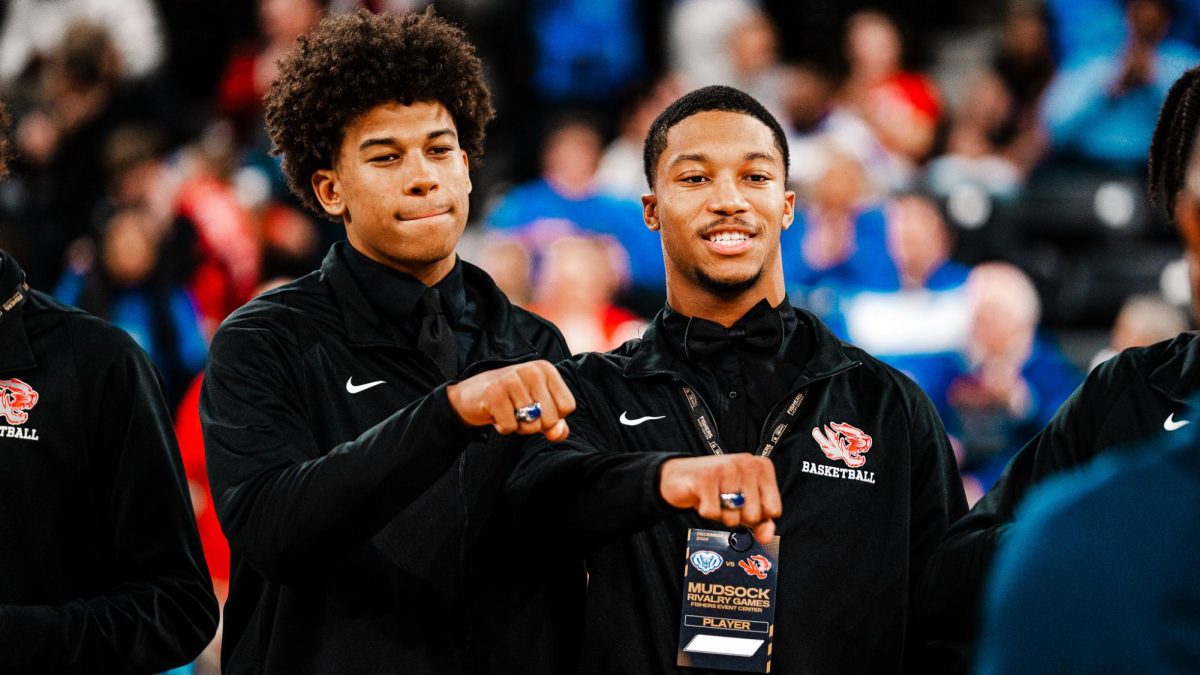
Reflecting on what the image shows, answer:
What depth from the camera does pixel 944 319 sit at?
7914mm

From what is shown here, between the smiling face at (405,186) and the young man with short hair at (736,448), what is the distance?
39 centimetres

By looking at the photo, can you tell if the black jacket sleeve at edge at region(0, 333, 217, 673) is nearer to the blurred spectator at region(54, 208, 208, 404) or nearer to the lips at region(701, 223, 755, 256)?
the lips at region(701, 223, 755, 256)

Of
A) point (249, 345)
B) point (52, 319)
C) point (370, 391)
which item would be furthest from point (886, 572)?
point (52, 319)

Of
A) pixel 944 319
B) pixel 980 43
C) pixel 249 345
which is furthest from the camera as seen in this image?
pixel 980 43

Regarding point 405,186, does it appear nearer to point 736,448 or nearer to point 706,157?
point 706,157

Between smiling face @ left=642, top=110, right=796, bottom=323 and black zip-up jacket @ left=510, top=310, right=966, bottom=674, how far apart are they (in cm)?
16

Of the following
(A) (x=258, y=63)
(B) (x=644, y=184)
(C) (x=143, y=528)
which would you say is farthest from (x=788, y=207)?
(A) (x=258, y=63)

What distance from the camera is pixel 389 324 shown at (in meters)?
3.12

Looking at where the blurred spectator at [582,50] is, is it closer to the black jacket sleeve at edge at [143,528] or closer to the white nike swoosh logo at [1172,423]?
the black jacket sleeve at edge at [143,528]

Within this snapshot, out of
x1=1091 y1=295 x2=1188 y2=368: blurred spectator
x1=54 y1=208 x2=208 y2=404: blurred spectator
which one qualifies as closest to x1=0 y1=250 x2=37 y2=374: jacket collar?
x1=54 y1=208 x2=208 y2=404: blurred spectator

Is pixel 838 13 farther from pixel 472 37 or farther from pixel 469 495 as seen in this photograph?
pixel 469 495

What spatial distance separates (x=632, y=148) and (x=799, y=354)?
19.5ft

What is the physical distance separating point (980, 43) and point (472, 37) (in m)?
3.41

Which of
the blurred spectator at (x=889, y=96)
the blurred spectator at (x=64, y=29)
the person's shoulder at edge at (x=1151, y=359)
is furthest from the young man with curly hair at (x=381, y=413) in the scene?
the blurred spectator at (x=64, y=29)
